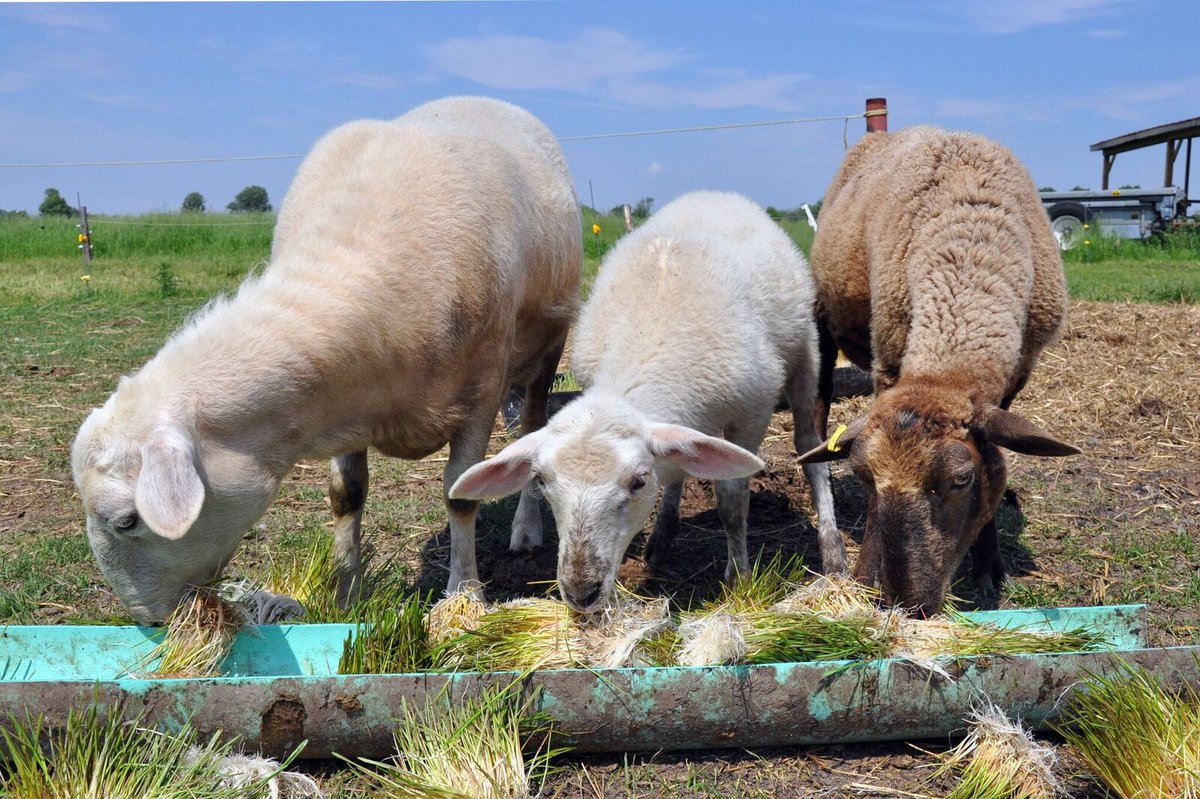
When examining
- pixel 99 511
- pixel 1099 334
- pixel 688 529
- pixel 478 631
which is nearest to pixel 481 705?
pixel 478 631

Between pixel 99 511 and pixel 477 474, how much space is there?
1234 millimetres

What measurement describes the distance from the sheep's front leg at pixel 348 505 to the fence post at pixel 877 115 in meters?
5.12

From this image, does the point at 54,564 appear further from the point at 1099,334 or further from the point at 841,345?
the point at 1099,334

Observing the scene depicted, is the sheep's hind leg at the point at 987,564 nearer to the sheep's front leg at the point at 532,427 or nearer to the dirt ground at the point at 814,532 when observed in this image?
the dirt ground at the point at 814,532

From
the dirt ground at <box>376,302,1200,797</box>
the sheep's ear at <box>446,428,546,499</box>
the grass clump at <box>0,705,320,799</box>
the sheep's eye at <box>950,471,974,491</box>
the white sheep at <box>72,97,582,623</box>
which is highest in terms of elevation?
the white sheep at <box>72,97,582,623</box>

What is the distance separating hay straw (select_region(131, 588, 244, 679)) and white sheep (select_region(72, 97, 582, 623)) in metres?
0.10

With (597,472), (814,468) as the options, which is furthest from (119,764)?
(814,468)

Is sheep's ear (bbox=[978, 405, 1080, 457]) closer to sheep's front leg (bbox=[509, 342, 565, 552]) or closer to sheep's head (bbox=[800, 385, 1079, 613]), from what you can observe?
sheep's head (bbox=[800, 385, 1079, 613])

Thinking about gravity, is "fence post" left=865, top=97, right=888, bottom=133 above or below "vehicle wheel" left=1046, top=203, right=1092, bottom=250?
above

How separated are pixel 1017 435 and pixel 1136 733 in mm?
1197

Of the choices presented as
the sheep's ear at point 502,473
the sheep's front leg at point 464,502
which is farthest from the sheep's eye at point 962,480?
the sheep's front leg at point 464,502

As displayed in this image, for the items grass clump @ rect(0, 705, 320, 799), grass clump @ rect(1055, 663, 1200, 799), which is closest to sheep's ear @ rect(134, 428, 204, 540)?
grass clump @ rect(0, 705, 320, 799)

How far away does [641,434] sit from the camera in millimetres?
3686

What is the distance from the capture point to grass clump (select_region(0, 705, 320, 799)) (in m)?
2.65
